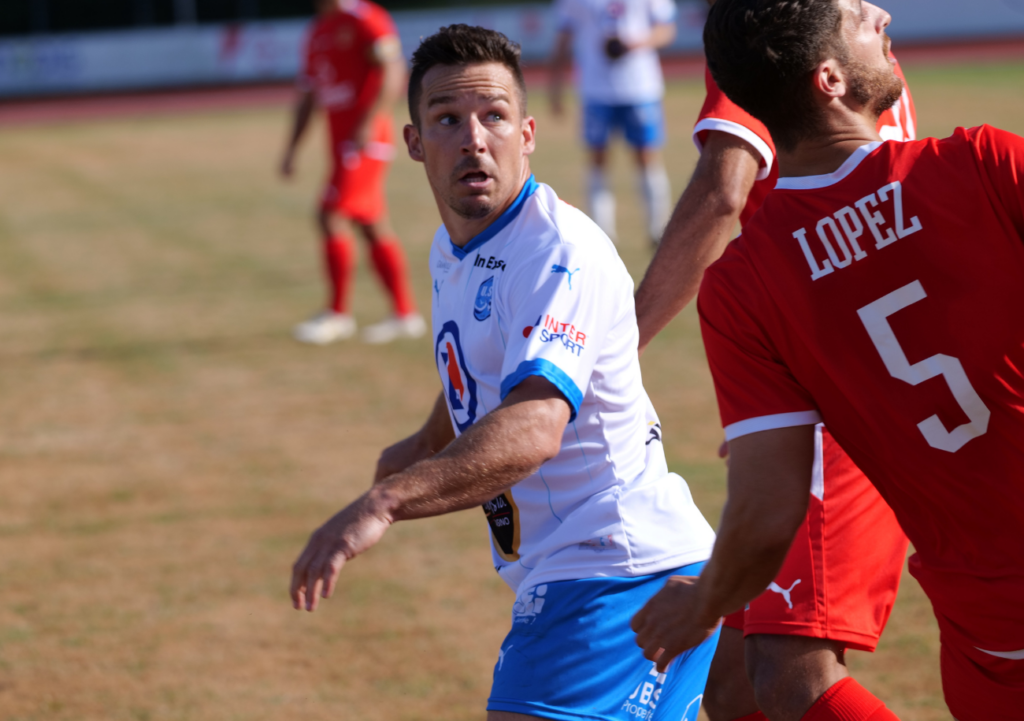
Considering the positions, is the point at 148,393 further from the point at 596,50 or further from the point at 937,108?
the point at 937,108

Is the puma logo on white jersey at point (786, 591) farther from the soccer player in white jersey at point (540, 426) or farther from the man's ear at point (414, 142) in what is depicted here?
the man's ear at point (414, 142)

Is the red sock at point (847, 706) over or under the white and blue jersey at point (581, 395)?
under

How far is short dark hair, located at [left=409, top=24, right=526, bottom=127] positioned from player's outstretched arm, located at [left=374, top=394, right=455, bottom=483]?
768 millimetres

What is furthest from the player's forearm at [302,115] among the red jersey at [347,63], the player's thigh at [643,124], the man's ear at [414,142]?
the man's ear at [414,142]

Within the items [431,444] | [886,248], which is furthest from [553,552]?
[886,248]

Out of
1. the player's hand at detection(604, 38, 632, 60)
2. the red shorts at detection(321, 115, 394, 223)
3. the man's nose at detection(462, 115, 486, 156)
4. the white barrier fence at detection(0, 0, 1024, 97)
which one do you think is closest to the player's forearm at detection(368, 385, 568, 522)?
the man's nose at detection(462, 115, 486, 156)

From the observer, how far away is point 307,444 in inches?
260

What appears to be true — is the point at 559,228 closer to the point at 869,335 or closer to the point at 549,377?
the point at 549,377

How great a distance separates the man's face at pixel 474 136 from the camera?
9.15ft

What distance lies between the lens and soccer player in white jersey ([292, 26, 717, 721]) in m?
2.39

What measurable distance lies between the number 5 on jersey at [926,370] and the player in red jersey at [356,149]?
6.74 metres

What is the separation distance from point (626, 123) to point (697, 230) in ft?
28.3

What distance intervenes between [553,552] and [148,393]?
563cm

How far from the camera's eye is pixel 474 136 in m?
2.79
